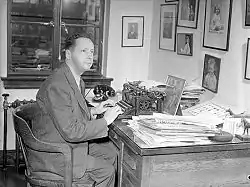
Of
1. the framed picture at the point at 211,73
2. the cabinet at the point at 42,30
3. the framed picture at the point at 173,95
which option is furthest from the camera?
the cabinet at the point at 42,30

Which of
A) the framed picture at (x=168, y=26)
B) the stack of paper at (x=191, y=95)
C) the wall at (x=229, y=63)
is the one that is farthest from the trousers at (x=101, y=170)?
the framed picture at (x=168, y=26)

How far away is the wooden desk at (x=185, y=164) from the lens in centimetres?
231

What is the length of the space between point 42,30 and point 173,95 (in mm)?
1818

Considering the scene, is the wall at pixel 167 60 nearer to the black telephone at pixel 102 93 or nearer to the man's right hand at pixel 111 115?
the black telephone at pixel 102 93

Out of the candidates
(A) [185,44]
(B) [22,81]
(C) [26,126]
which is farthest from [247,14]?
(B) [22,81]

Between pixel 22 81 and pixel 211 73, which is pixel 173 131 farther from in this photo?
pixel 22 81

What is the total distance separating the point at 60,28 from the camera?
4230mm

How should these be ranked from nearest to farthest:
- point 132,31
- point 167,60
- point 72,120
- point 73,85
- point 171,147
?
point 171,147 → point 72,120 → point 73,85 → point 167,60 → point 132,31

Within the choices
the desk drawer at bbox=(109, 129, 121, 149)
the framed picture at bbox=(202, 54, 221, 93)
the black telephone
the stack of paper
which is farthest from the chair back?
the framed picture at bbox=(202, 54, 221, 93)

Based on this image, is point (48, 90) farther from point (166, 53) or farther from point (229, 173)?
point (166, 53)

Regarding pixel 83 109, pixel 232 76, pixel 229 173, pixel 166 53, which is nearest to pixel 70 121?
pixel 83 109

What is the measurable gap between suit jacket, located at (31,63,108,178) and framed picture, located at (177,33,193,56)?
1384 millimetres

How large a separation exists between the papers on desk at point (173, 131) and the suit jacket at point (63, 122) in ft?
0.81

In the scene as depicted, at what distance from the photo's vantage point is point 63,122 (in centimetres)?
238
